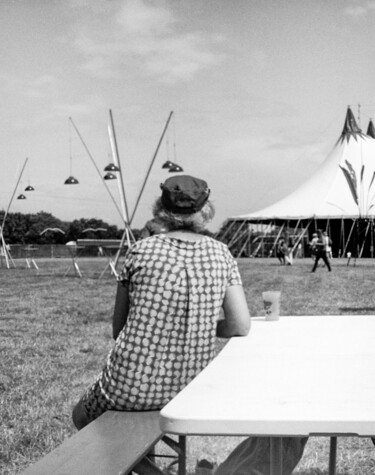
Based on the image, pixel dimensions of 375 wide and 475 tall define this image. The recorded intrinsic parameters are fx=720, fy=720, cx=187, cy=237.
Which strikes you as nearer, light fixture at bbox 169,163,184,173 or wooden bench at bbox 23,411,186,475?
wooden bench at bbox 23,411,186,475

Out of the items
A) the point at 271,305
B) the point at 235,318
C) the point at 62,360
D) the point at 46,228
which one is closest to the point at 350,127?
the point at 62,360

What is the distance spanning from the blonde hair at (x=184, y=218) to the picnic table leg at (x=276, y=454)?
0.84 m

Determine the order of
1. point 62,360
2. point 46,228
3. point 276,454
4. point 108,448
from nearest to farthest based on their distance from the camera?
point 276,454
point 108,448
point 62,360
point 46,228

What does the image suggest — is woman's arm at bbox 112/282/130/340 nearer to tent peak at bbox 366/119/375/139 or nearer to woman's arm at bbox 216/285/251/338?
woman's arm at bbox 216/285/251/338

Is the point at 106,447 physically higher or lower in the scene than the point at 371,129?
lower

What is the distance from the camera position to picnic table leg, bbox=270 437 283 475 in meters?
1.88

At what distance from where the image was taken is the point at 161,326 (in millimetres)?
2326

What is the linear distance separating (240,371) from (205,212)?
2.26 ft

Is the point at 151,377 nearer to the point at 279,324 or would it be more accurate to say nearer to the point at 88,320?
the point at 279,324

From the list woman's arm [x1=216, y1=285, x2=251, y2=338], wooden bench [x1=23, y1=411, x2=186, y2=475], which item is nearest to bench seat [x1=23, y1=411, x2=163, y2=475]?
wooden bench [x1=23, y1=411, x2=186, y2=475]

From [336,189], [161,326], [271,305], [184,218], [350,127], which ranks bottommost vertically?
[336,189]

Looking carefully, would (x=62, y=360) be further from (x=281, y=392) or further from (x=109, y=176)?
(x=109, y=176)

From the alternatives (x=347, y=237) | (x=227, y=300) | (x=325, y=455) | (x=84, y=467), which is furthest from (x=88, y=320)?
(x=347, y=237)

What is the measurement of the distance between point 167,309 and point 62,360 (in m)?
3.46
